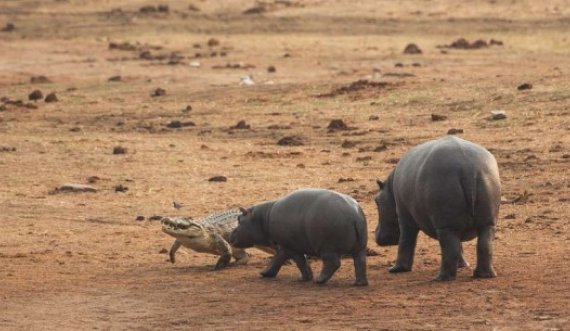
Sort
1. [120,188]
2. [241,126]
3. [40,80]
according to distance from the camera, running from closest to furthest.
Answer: [120,188] → [241,126] → [40,80]

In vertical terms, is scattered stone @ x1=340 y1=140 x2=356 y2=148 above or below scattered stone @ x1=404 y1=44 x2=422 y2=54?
above

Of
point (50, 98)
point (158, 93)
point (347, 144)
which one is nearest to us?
point (347, 144)

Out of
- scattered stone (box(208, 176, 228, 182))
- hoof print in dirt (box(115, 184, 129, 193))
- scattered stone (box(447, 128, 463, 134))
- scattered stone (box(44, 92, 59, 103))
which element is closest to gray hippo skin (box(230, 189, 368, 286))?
hoof print in dirt (box(115, 184, 129, 193))

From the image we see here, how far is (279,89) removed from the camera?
85.5ft

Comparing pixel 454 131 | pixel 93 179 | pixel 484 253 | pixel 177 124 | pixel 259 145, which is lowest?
pixel 177 124

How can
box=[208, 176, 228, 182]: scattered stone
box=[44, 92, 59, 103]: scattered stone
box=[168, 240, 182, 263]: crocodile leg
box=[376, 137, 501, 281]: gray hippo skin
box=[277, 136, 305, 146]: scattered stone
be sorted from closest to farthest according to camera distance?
box=[376, 137, 501, 281]: gray hippo skin, box=[168, 240, 182, 263]: crocodile leg, box=[208, 176, 228, 182]: scattered stone, box=[277, 136, 305, 146]: scattered stone, box=[44, 92, 59, 103]: scattered stone

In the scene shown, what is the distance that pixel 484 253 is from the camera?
35.6 feet

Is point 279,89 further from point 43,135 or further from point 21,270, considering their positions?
point 21,270

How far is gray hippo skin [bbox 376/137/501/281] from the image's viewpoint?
10719 millimetres

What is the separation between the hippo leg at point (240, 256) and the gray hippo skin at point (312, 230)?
0.68m

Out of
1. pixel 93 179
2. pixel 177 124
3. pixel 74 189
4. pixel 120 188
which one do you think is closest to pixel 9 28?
pixel 177 124

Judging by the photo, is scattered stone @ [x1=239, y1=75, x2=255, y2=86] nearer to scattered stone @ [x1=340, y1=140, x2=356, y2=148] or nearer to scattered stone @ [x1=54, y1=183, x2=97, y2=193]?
scattered stone @ [x1=340, y1=140, x2=356, y2=148]

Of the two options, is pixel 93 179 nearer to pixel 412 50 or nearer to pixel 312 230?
pixel 312 230

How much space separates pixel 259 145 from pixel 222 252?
790cm
